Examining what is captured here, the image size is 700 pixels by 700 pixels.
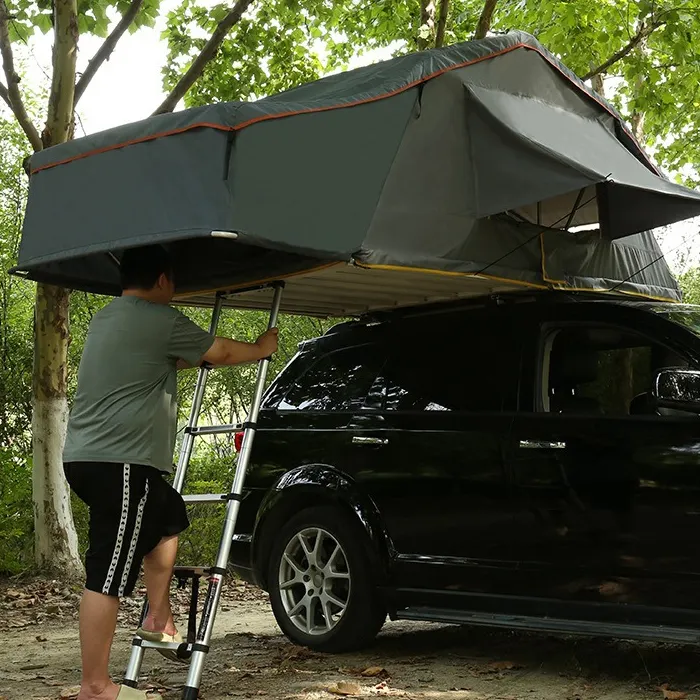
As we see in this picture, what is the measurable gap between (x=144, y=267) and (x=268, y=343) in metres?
0.71

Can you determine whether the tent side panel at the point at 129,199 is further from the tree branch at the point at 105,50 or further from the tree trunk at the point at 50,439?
the tree branch at the point at 105,50

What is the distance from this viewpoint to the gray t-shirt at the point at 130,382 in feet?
17.1

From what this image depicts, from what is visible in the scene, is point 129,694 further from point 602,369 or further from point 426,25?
point 426,25

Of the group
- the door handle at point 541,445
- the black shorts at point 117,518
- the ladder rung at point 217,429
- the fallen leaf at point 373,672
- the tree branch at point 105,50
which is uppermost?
the tree branch at point 105,50

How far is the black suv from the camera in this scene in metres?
5.40

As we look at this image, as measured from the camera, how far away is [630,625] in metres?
5.41

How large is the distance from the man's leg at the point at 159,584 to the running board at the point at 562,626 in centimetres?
151

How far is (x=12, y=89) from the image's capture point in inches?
406

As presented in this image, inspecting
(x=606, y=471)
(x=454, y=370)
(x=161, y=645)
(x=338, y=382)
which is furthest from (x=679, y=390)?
(x=161, y=645)

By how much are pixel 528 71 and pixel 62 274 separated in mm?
2923

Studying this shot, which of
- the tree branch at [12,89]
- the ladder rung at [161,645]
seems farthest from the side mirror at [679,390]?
the tree branch at [12,89]

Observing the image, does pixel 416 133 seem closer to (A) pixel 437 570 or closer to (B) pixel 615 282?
(B) pixel 615 282

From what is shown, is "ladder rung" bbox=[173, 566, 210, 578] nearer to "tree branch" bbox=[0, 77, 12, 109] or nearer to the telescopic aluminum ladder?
the telescopic aluminum ladder

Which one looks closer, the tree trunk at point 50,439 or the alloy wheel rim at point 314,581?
the alloy wheel rim at point 314,581
